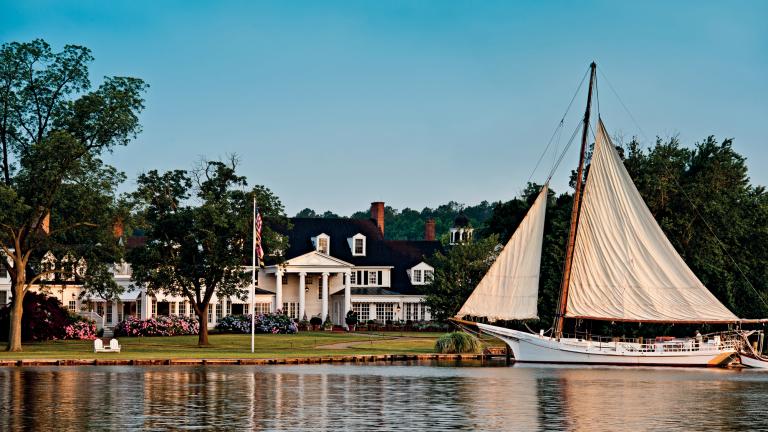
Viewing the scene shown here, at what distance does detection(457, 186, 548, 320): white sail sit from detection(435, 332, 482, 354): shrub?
651 cm

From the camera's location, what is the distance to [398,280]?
10925 centimetres

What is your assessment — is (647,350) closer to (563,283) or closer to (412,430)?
(563,283)

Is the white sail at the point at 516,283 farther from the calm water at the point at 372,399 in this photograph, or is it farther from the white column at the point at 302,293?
the white column at the point at 302,293

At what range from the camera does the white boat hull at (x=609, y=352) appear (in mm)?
61906

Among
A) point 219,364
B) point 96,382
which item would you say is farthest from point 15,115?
point 96,382

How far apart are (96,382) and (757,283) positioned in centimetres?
4446

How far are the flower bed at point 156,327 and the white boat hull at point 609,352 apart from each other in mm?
30212

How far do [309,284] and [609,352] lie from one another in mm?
47621

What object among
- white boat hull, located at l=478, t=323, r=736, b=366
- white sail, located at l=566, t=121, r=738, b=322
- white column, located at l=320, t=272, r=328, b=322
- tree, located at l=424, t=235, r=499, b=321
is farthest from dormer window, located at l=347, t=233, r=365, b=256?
white sail, located at l=566, t=121, r=738, b=322

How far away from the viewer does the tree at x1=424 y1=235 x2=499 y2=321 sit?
279 feet

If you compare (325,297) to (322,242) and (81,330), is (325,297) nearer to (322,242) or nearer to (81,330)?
(322,242)

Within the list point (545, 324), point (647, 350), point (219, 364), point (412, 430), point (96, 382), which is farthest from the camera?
point (545, 324)

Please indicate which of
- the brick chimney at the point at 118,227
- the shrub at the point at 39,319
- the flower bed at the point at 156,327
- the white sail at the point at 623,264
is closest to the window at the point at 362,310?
the flower bed at the point at 156,327

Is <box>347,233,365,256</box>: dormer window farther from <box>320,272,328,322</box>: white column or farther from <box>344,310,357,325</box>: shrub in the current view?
<box>344,310,357,325</box>: shrub
